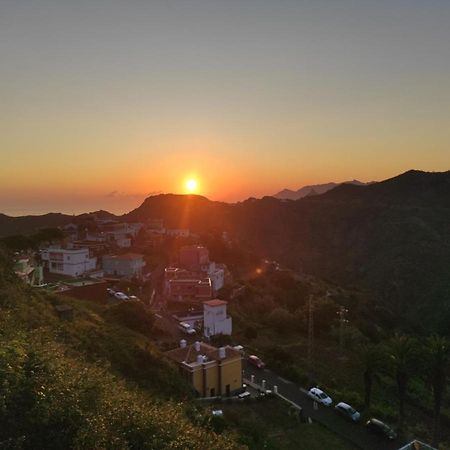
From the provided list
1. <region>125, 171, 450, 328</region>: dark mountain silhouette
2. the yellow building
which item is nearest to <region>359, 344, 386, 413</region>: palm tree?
the yellow building

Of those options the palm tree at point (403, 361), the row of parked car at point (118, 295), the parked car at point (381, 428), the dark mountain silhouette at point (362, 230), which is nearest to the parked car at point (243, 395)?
the parked car at point (381, 428)

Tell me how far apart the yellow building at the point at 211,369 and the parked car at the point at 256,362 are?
12.7ft

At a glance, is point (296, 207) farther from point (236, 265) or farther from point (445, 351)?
point (445, 351)

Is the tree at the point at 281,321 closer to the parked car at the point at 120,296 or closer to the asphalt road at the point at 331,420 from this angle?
the asphalt road at the point at 331,420

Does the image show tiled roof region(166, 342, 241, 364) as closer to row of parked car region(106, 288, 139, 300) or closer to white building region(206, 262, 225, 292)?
row of parked car region(106, 288, 139, 300)

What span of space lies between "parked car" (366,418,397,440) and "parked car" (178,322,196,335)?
13.9 metres

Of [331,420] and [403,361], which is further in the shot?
[331,420]

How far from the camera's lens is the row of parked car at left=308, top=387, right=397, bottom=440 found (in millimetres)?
20844

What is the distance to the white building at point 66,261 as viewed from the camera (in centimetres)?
4006

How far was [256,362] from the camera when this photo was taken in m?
27.4

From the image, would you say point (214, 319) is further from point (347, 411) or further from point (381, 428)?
point (381, 428)

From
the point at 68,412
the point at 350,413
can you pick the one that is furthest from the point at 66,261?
the point at 68,412

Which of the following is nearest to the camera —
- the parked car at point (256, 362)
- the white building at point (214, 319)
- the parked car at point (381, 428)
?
the parked car at point (381, 428)

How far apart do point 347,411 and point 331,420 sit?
1.11 m
